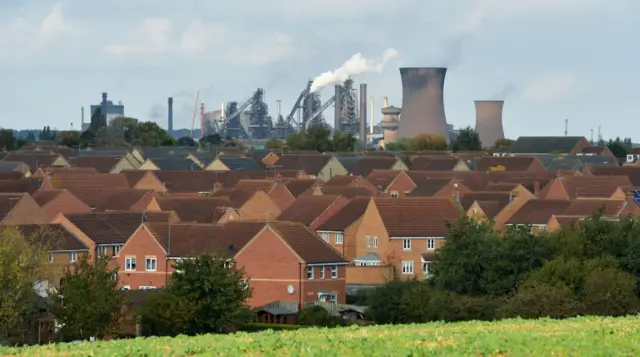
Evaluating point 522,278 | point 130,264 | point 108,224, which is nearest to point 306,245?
point 130,264

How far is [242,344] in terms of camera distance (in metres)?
30.3

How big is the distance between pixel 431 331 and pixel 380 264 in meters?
43.1

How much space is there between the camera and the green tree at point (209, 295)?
5188 cm

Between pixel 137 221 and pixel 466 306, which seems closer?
pixel 466 306

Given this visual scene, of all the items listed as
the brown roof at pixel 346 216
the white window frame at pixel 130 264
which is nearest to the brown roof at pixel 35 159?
the brown roof at pixel 346 216

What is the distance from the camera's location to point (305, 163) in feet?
490

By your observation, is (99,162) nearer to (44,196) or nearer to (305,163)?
(305,163)

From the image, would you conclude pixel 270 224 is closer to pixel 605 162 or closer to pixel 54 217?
pixel 54 217

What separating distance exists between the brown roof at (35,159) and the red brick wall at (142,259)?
7898cm

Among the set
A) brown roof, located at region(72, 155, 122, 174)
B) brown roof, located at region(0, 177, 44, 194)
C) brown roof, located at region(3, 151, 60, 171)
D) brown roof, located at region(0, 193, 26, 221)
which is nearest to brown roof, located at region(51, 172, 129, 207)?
brown roof, located at region(0, 177, 44, 194)

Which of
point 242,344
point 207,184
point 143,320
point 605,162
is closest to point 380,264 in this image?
point 143,320

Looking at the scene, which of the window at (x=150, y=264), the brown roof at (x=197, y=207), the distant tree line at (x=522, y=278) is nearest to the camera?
the distant tree line at (x=522, y=278)

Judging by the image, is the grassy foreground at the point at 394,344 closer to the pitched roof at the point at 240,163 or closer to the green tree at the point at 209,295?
the green tree at the point at 209,295

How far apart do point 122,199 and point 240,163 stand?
51358mm
